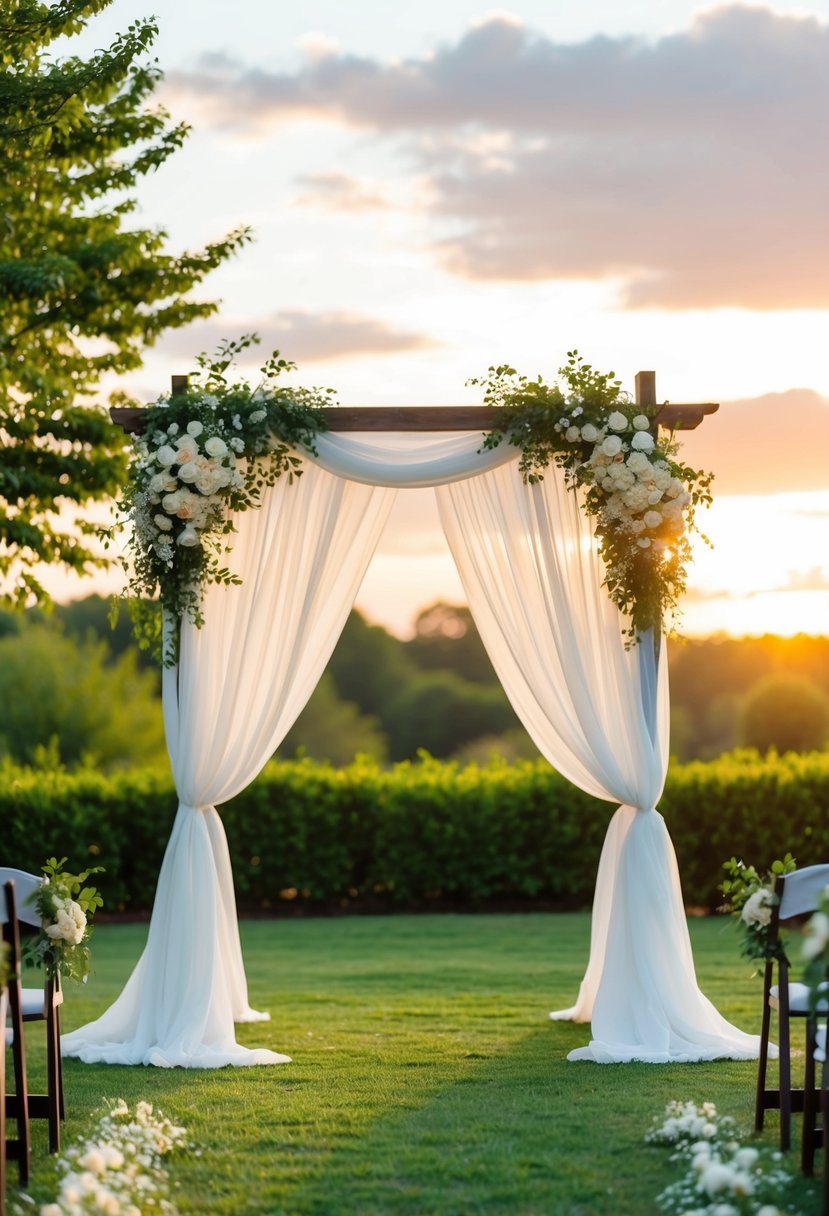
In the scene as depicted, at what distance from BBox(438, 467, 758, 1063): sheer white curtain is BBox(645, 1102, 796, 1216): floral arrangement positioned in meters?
1.29

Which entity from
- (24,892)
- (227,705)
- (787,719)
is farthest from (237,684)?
(787,719)

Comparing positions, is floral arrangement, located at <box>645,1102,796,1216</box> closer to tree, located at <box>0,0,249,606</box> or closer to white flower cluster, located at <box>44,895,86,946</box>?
white flower cluster, located at <box>44,895,86,946</box>

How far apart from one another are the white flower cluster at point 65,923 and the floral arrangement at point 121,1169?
22.3 inches

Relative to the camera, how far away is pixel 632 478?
5.96 m

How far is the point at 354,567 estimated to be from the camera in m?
6.34

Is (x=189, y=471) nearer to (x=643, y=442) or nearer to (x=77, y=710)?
(x=643, y=442)

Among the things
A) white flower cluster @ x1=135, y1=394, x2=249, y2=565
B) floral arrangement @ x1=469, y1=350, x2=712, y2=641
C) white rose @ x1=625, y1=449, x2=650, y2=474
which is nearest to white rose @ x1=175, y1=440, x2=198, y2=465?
white flower cluster @ x1=135, y1=394, x2=249, y2=565

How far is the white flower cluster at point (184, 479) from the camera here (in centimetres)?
595

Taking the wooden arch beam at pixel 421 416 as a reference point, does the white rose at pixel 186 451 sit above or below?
below

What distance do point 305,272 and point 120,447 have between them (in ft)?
6.30

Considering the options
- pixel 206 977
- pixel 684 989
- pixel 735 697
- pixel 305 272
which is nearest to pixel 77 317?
pixel 305 272

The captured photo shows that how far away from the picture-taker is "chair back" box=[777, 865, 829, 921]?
14.5ft

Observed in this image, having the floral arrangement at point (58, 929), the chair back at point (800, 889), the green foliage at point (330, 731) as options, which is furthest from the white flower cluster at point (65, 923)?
the green foliage at point (330, 731)

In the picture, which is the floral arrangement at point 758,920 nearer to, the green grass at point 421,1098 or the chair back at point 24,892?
the green grass at point 421,1098
